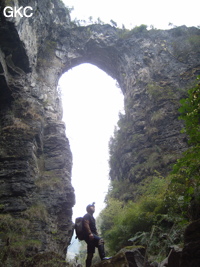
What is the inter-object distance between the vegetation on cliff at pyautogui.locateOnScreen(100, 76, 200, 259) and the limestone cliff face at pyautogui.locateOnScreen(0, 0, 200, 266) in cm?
239

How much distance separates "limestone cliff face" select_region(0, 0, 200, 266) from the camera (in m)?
9.29

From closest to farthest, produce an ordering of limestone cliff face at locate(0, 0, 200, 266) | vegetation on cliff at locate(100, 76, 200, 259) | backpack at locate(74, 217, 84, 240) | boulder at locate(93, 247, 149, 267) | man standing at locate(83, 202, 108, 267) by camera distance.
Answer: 1. vegetation on cliff at locate(100, 76, 200, 259)
2. boulder at locate(93, 247, 149, 267)
3. man standing at locate(83, 202, 108, 267)
4. backpack at locate(74, 217, 84, 240)
5. limestone cliff face at locate(0, 0, 200, 266)

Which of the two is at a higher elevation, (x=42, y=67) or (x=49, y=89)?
(x=42, y=67)

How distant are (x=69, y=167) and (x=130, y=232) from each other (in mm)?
6416

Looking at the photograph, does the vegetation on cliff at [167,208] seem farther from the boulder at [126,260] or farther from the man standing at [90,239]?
the man standing at [90,239]

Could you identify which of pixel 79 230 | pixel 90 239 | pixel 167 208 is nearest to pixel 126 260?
pixel 90 239

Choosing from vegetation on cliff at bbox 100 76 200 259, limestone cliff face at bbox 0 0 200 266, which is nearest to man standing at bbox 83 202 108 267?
vegetation on cliff at bbox 100 76 200 259

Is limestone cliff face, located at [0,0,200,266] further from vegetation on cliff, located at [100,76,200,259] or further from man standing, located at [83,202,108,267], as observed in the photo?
vegetation on cliff, located at [100,76,200,259]

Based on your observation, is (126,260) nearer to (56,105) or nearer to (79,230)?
(79,230)

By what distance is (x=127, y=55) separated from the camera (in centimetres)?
2341

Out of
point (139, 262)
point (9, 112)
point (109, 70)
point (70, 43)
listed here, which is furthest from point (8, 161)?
point (109, 70)

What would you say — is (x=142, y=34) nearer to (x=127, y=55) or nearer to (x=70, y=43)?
(x=127, y=55)

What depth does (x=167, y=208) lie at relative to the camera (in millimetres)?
7199

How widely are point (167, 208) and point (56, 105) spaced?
41.0 ft
